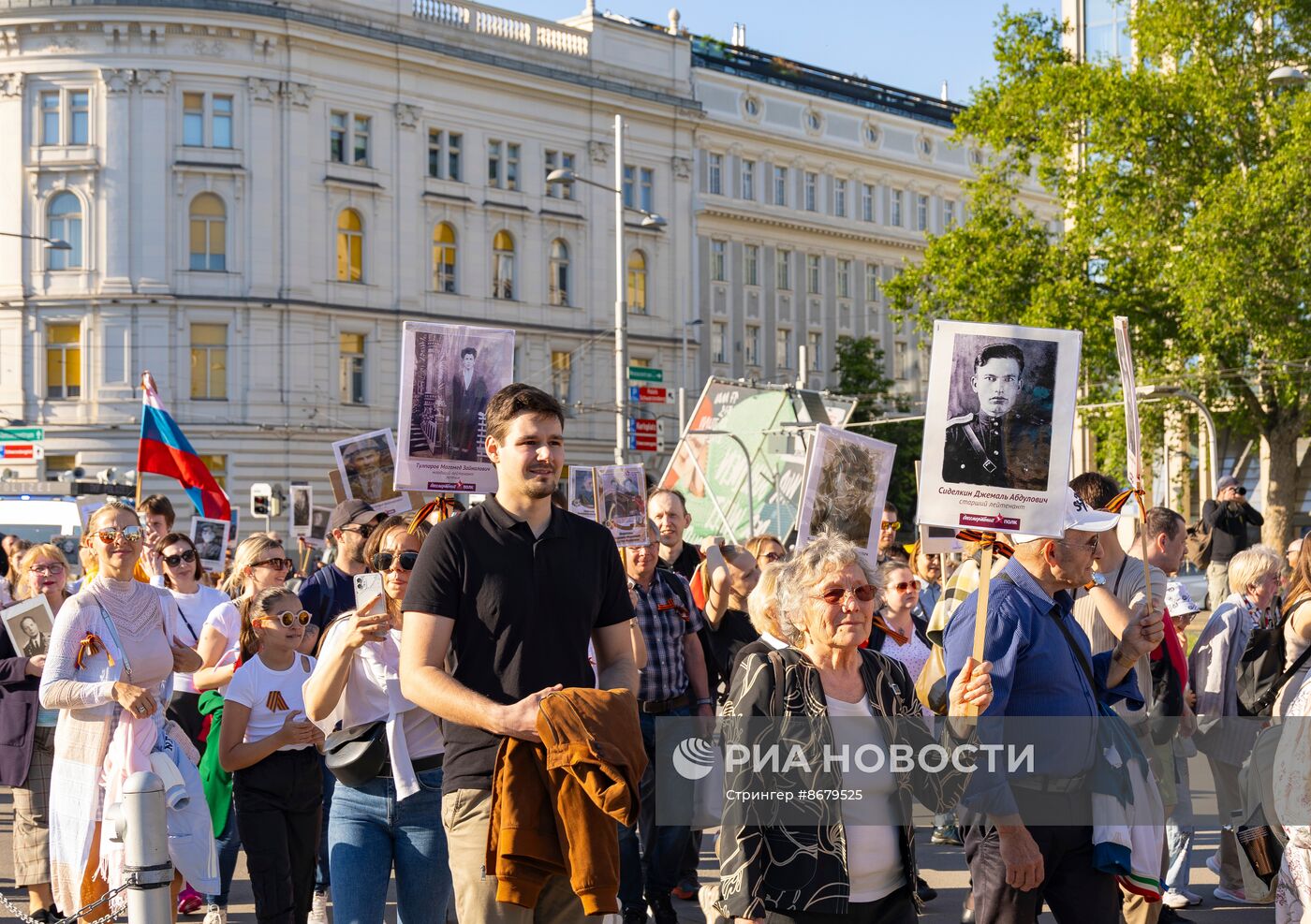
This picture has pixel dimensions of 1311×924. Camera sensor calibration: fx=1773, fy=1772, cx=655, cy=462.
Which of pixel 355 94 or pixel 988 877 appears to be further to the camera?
pixel 355 94

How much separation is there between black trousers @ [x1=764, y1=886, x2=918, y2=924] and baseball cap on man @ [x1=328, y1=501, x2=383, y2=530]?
4.51m

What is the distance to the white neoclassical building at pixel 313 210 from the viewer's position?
159 ft

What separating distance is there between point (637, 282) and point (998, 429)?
53.3 metres

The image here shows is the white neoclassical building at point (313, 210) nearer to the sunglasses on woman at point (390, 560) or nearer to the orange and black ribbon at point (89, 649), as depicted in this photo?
the orange and black ribbon at point (89, 649)

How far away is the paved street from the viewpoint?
28.7 ft

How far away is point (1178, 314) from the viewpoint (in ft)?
120

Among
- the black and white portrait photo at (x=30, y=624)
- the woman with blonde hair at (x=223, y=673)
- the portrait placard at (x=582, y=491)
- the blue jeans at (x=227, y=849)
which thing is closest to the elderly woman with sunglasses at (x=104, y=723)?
the woman with blonde hair at (x=223, y=673)

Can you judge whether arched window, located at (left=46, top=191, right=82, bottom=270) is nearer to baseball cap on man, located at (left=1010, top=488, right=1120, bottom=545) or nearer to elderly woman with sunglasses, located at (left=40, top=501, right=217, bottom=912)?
elderly woman with sunglasses, located at (left=40, top=501, right=217, bottom=912)

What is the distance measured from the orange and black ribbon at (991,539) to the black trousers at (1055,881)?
90cm

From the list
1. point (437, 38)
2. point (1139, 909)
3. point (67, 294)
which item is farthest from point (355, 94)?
point (1139, 909)

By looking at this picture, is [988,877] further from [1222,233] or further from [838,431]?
[1222,233]

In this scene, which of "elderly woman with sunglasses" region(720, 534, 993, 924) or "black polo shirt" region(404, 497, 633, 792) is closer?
"black polo shirt" region(404, 497, 633, 792)

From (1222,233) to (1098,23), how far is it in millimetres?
18705

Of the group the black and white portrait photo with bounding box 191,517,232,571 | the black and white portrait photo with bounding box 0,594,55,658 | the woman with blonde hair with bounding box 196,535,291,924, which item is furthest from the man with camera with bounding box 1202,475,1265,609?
the black and white portrait photo with bounding box 0,594,55,658
